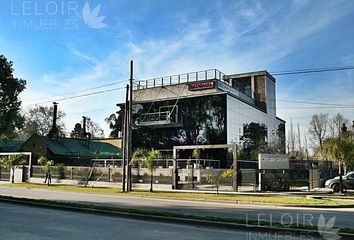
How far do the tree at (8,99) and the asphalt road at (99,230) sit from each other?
3973cm

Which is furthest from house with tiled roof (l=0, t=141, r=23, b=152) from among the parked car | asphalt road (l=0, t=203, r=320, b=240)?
asphalt road (l=0, t=203, r=320, b=240)

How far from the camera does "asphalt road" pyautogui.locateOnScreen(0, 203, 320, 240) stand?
926 centimetres

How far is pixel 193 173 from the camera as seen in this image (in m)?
30.1

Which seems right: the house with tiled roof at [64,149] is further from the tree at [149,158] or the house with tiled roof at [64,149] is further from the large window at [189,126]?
the tree at [149,158]

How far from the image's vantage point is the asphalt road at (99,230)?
926cm

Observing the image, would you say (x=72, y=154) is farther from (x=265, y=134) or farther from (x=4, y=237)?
(x=4, y=237)

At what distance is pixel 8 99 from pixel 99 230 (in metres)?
44.9

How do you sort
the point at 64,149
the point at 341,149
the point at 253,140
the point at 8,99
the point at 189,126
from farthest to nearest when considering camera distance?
the point at 64,149, the point at 253,140, the point at 8,99, the point at 189,126, the point at 341,149

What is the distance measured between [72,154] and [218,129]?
22387 mm

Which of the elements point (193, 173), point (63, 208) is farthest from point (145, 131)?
point (63, 208)

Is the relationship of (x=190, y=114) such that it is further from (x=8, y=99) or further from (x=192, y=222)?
(x=192, y=222)

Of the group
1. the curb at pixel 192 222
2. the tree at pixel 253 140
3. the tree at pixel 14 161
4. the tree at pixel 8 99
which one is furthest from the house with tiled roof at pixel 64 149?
the curb at pixel 192 222

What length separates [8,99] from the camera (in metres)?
49.3

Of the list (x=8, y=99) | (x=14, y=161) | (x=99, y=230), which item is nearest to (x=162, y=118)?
(x=14, y=161)
